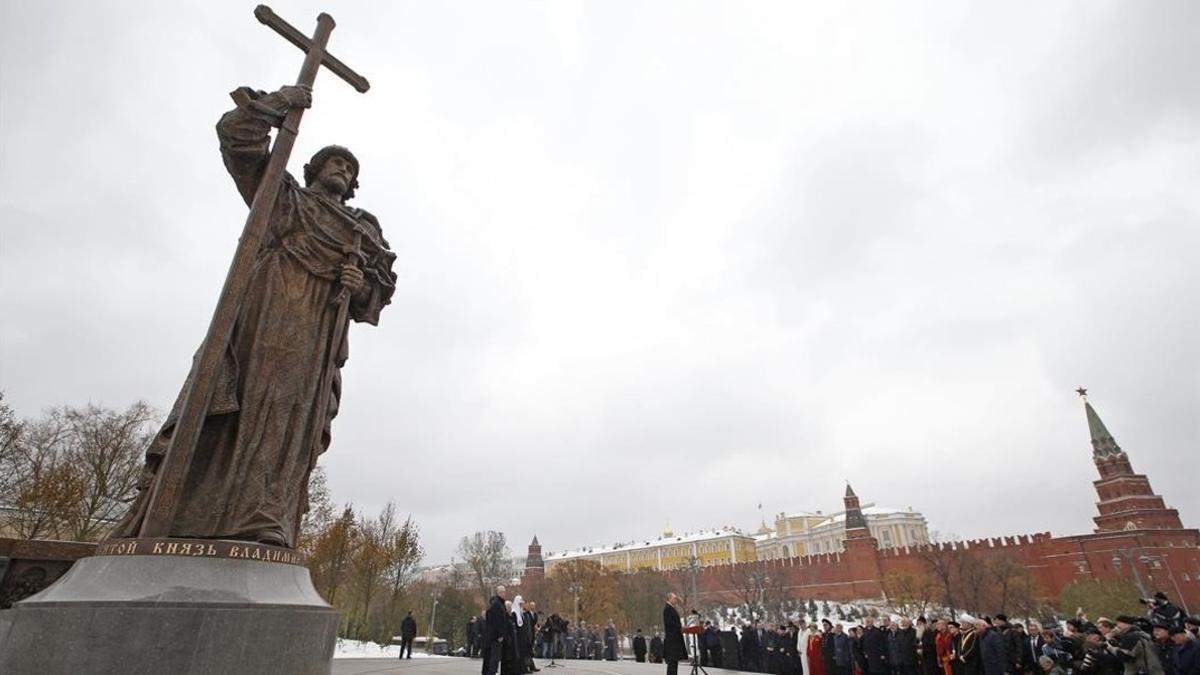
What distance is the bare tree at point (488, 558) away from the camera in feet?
187

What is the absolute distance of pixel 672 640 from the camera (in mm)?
10336

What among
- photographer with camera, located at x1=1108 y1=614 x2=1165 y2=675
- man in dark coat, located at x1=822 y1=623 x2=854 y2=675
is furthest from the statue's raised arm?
man in dark coat, located at x1=822 y1=623 x2=854 y2=675

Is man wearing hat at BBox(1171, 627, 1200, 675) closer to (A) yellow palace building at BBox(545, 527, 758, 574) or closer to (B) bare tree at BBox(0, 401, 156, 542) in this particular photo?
(B) bare tree at BBox(0, 401, 156, 542)

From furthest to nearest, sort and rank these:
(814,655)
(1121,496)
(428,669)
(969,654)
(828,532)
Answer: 1. (828,532)
2. (1121,496)
3. (814,655)
4. (969,654)
5. (428,669)

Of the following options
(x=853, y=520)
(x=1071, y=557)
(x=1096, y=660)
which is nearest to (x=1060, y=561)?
(x=1071, y=557)

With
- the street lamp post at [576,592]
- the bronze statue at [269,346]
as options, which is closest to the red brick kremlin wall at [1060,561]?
the street lamp post at [576,592]

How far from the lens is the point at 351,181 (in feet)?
18.1

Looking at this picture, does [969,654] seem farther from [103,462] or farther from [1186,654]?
[103,462]

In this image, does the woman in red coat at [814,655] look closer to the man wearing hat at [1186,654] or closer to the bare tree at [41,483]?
the man wearing hat at [1186,654]

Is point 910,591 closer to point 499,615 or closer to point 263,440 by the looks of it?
point 499,615

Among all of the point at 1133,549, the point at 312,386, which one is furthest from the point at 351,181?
the point at 1133,549

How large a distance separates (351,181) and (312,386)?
2170mm

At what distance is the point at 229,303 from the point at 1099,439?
9321 cm

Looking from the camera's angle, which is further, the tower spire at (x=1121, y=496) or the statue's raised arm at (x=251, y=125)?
the tower spire at (x=1121, y=496)
